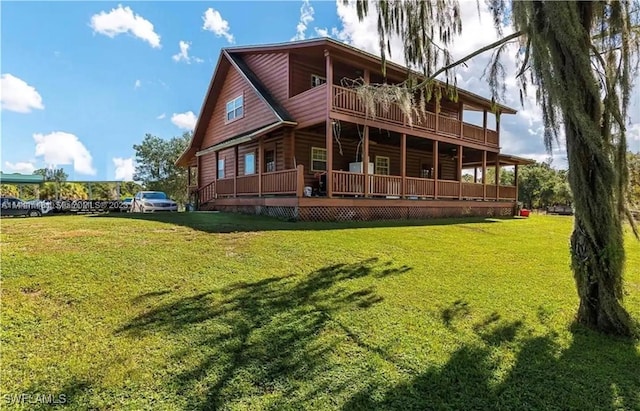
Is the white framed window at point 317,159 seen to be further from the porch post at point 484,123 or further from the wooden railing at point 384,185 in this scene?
the porch post at point 484,123

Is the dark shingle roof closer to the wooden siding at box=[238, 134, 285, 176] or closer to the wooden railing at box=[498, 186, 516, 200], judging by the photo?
the wooden siding at box=[238, 134, 285, 176]

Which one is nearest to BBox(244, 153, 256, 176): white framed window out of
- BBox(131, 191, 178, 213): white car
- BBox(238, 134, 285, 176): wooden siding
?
BBox(238, 134, 285, 176): wooden siding

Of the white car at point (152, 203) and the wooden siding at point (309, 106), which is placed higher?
the wooden siding at point (309, 106)

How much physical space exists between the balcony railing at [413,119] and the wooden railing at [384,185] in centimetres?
227

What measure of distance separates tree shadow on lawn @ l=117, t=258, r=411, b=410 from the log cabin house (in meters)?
7.17

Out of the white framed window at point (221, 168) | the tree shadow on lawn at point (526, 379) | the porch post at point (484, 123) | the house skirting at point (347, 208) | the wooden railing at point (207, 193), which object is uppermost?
the porch post at point (484, 123)

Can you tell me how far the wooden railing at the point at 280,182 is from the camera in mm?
12857

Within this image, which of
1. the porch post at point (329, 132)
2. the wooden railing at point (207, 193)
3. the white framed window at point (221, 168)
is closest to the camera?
the porch post at point (329, 132)

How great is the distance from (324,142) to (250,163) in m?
4.13

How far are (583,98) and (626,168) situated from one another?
3.40 feet

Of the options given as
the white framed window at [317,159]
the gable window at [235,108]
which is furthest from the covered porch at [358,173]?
the gable window at [235,108]

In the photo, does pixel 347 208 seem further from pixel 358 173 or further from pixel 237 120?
pixel 237 120

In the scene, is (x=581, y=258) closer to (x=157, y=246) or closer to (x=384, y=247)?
(x=384, y=247)

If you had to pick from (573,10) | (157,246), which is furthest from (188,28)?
(573,10)
